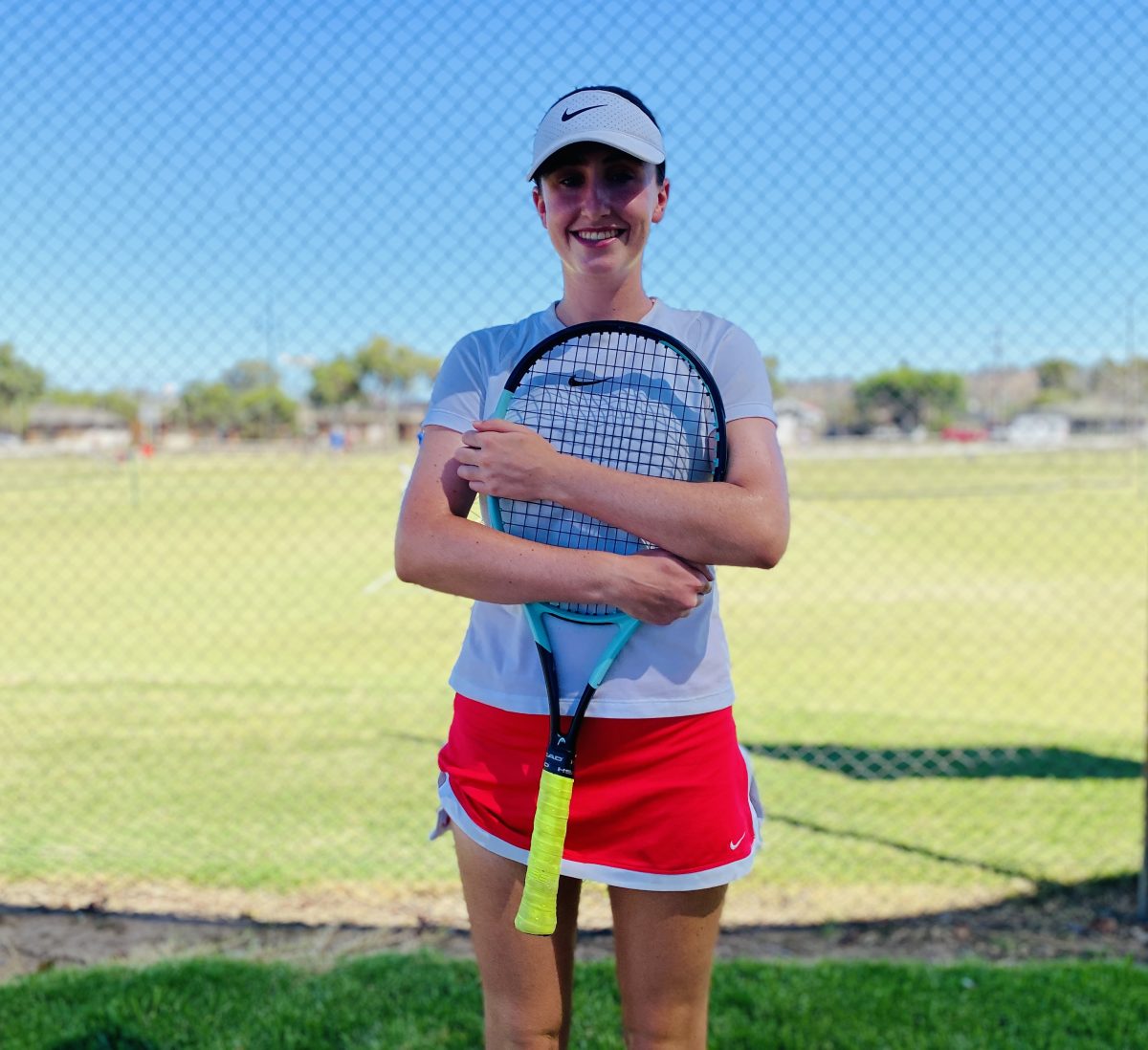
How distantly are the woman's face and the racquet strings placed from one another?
0.12 meters

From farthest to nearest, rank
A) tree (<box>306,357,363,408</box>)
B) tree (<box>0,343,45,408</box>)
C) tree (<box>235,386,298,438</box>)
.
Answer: tree (<box>235,386,298,438</box>)
tree (<box>0,343,45,408</box>)
tree (<box>306,357,363,408</box>)

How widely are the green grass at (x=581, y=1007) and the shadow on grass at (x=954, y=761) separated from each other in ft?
7.26

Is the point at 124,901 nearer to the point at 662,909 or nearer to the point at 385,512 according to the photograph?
the point at 662,909

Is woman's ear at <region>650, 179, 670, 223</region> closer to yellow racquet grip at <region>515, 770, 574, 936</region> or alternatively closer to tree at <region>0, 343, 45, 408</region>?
yellow racquet grip at <region>515, 770, 574, 936</region>

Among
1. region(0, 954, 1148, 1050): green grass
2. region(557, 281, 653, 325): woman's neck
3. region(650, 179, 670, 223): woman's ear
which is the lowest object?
region(0, 954, 1148, 1050): green grass

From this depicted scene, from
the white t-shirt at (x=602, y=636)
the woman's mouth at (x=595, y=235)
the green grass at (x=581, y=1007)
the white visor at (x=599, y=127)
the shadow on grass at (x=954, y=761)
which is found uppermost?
the white visor at (x=599, y=127)

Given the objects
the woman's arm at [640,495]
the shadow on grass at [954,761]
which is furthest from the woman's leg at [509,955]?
the shadow on grass at [954,761]

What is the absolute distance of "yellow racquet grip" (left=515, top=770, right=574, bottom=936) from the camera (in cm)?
167

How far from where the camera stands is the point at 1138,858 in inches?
171

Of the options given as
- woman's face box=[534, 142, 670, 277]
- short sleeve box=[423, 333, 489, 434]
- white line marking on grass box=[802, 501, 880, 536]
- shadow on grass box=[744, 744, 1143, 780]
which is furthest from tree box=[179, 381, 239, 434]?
woman's face box=[534, 142, 670, 277]

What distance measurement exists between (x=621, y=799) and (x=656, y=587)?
35 centimetres

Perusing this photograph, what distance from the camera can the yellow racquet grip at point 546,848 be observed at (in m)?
1.67

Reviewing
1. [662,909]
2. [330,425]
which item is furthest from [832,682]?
[330,425]

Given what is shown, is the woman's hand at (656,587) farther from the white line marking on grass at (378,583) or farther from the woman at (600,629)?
the white line marking on grass at (378,583)
